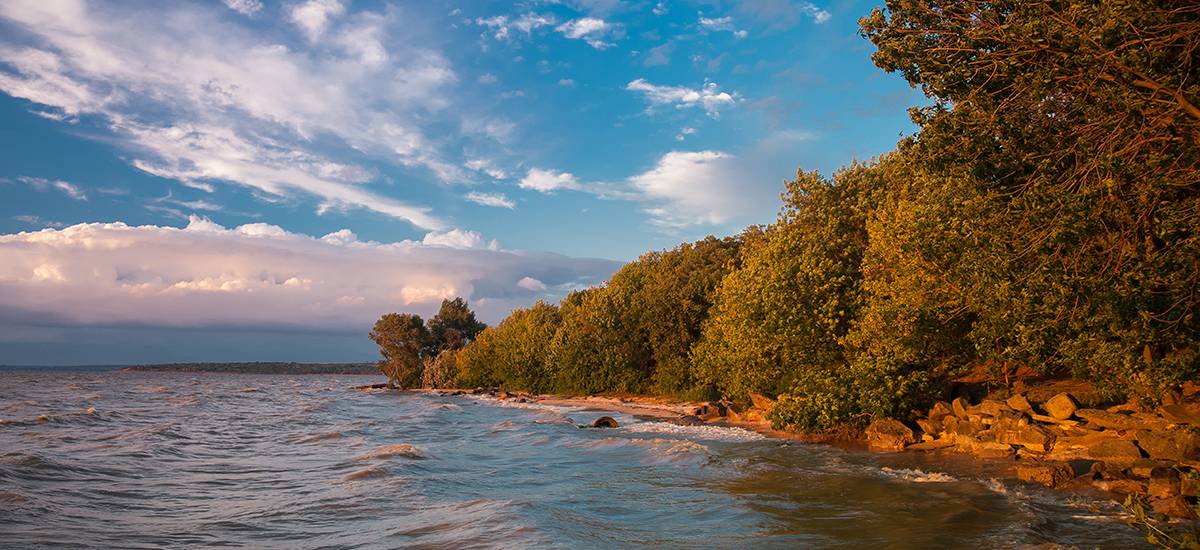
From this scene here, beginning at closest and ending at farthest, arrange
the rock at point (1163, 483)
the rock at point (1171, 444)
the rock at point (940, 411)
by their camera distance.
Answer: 1. the rock at point (1163, 483)
2. the rock at point (1171, 444)
3. the rock at point (940, 411)

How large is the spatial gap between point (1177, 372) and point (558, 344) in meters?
64.4

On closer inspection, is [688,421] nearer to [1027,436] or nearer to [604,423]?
[604,423]

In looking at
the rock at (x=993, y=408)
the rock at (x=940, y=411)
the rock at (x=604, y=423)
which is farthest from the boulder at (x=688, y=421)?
the rock at (x=993, y=408)

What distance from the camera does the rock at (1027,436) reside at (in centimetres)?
2350

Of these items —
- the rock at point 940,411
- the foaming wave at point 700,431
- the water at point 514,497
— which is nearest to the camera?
the water at point 514,497

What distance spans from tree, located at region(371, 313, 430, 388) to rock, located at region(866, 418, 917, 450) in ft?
333

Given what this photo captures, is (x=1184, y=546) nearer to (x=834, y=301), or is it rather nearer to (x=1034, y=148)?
(x=1034, y=148)

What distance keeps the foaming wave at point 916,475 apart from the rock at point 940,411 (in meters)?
6.77

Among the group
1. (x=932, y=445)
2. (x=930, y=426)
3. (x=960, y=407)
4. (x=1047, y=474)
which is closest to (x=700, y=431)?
(x=930, y=426)

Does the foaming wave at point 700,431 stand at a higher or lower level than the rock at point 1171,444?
lower

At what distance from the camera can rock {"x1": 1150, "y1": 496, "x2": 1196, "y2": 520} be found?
14.6 m

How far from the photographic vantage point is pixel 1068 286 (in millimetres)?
16891

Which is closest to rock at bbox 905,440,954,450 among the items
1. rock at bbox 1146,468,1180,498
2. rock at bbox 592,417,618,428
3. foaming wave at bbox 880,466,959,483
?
foaming wave at bbox 880,466,959,483

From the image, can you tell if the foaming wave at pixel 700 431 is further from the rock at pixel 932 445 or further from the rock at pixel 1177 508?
the rock at pixel 1177 508
